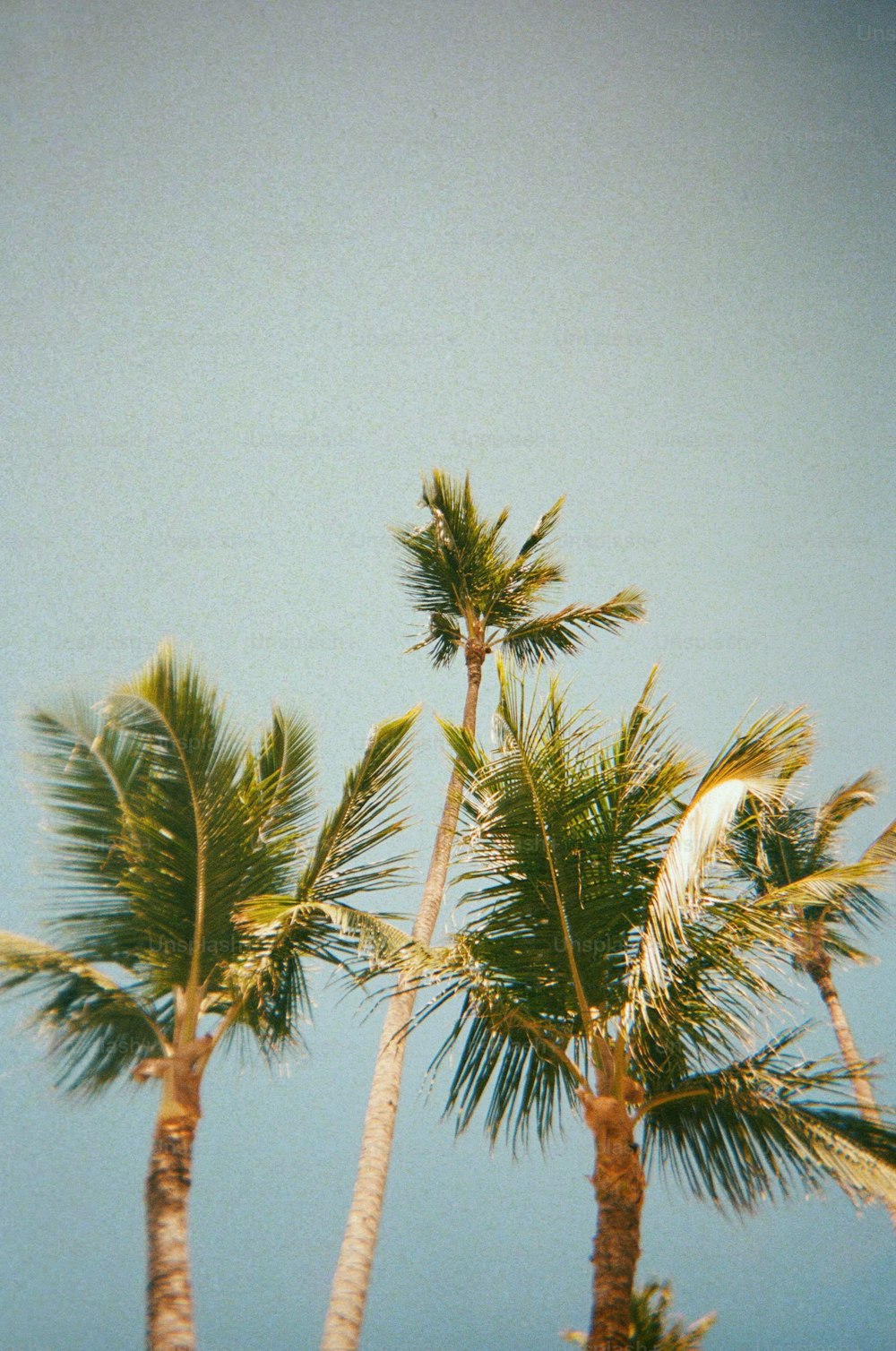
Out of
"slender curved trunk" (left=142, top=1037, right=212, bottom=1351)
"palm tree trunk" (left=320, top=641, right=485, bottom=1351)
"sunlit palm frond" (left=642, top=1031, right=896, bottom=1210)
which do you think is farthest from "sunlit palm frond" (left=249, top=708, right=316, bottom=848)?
"sunlit palm frond" (left=642, top=1031, right=896, bottom=1210)

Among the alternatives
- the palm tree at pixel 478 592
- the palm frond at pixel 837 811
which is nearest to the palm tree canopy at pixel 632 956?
the palm tree at pixel 478 592

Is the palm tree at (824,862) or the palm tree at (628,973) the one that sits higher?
the palm tree at (824,862)

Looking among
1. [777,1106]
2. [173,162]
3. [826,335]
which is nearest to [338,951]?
[777,1106]

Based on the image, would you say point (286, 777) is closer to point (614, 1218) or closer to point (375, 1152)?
point (375, 1152)

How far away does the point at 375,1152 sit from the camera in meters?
7.62

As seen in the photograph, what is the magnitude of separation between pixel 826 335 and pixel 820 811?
101ft

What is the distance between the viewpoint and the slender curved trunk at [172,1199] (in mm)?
5895

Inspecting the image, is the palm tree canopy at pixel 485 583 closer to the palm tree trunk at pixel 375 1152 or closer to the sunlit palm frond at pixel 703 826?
the palm tree trunk at pixel 375 1152

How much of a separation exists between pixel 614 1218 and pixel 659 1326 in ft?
8.71

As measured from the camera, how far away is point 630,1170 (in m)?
6.57

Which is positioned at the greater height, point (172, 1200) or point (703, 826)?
point (703, 826)

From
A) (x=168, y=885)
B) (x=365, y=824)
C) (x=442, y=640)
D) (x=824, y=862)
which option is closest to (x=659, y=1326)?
(x=365, y=824)

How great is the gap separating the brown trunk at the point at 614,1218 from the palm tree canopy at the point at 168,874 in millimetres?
1998

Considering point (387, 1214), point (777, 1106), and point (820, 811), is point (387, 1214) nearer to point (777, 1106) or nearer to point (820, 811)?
point (820, 811)
